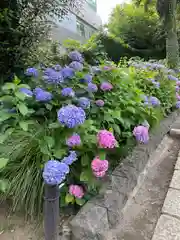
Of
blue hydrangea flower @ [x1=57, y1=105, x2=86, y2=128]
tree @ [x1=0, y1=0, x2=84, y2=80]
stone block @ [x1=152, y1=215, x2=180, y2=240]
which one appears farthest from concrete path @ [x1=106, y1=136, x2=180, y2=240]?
tree @ [x1=0, y1=0, x2=84, y2=80]

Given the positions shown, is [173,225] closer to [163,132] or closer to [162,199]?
[162,199]

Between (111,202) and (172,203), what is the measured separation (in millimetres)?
460

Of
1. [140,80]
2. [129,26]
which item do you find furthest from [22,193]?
[129,26]

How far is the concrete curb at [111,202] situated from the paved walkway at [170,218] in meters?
0.23

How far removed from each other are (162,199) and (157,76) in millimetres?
2108

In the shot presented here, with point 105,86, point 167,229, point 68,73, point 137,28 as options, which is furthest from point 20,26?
point 137,28

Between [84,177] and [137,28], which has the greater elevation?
[137,28]

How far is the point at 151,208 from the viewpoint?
4.39 ft

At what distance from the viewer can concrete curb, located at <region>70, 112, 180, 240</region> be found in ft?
3.33

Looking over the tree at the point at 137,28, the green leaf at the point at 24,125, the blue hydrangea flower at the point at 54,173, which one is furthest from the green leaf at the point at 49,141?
the tree at the point at 137,28

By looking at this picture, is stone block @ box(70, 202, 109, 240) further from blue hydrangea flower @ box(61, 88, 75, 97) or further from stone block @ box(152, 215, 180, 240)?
blue hydrangea flower @ box(61, 88, 75, 97)

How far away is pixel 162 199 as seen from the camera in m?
1.42

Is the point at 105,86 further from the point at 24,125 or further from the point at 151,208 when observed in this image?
the point at 151,208

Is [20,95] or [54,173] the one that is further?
[20,95]
